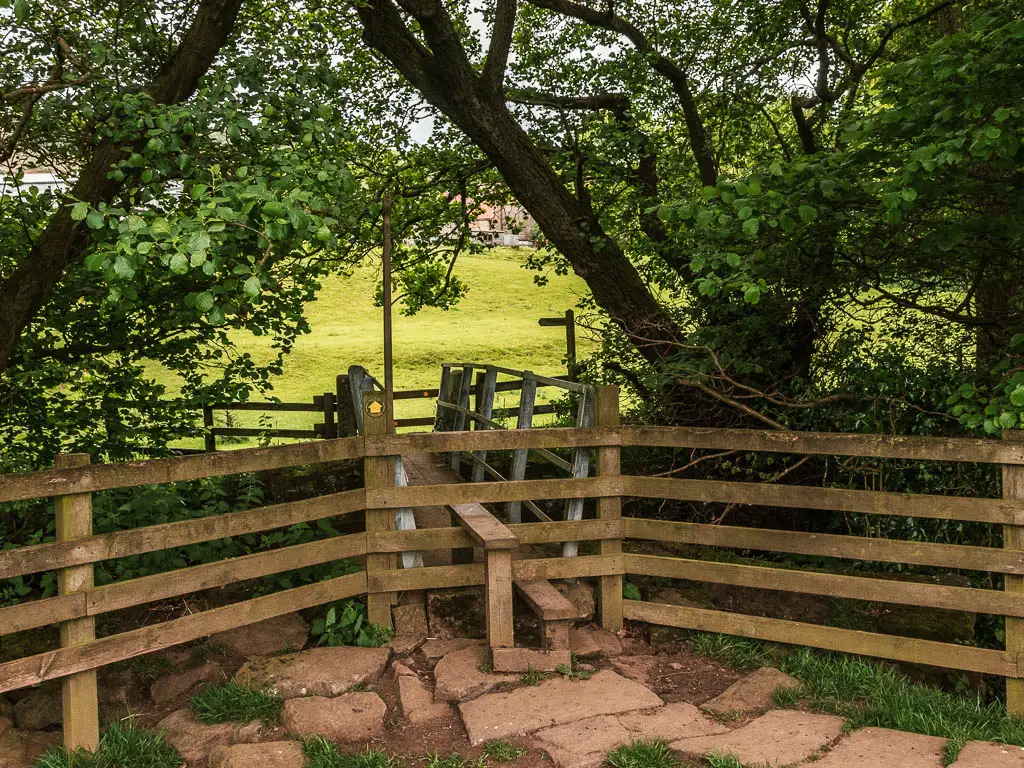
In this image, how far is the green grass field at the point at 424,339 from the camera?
25.3 m

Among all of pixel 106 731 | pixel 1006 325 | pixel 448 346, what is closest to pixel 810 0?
pixel 1006 325

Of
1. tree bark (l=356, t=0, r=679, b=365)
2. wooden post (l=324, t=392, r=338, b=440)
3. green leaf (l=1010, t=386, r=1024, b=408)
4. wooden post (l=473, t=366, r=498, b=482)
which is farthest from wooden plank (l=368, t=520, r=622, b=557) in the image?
wooden post (l=324, t=392, r=338, b=440)

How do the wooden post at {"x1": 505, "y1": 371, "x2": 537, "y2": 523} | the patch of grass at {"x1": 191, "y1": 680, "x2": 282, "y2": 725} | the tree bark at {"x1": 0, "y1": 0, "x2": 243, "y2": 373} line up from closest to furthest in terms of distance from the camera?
1. the patch of grass at {"x1": 191, "y1": 680, "x2": 282, "y2": 725}
2. the tree bark at {"x1": 0, "y1": 0, "x2": 243, "y2": 373}
3. the wooden post at {"x1": 505, "y1": 371, "x2": 537, "y2": 523}

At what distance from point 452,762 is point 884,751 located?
2072mm

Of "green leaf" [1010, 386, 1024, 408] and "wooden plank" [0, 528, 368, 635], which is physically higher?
"green leaf" [1010, 386, 1024, 408]

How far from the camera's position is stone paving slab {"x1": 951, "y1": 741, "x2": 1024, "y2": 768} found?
3896 mm

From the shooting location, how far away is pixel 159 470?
4770 millimetres

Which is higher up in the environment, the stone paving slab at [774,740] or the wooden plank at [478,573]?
the wooden plank at [478,573]

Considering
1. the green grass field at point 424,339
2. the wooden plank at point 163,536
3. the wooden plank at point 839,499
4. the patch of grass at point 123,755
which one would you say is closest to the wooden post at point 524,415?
the wooden plank at point 839,499

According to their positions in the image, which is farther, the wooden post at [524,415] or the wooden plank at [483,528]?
the wooden post at [524,415]

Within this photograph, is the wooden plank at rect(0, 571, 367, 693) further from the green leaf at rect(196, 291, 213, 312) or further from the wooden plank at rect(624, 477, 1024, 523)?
the wooden plank at rect(624, 477, 1024, 523)

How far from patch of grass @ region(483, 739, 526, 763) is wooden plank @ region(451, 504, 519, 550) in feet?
3.94

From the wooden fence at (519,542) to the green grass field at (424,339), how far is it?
1037 cm

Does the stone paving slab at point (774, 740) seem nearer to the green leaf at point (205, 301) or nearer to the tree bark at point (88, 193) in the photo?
the green leaf at point (205, 301)
